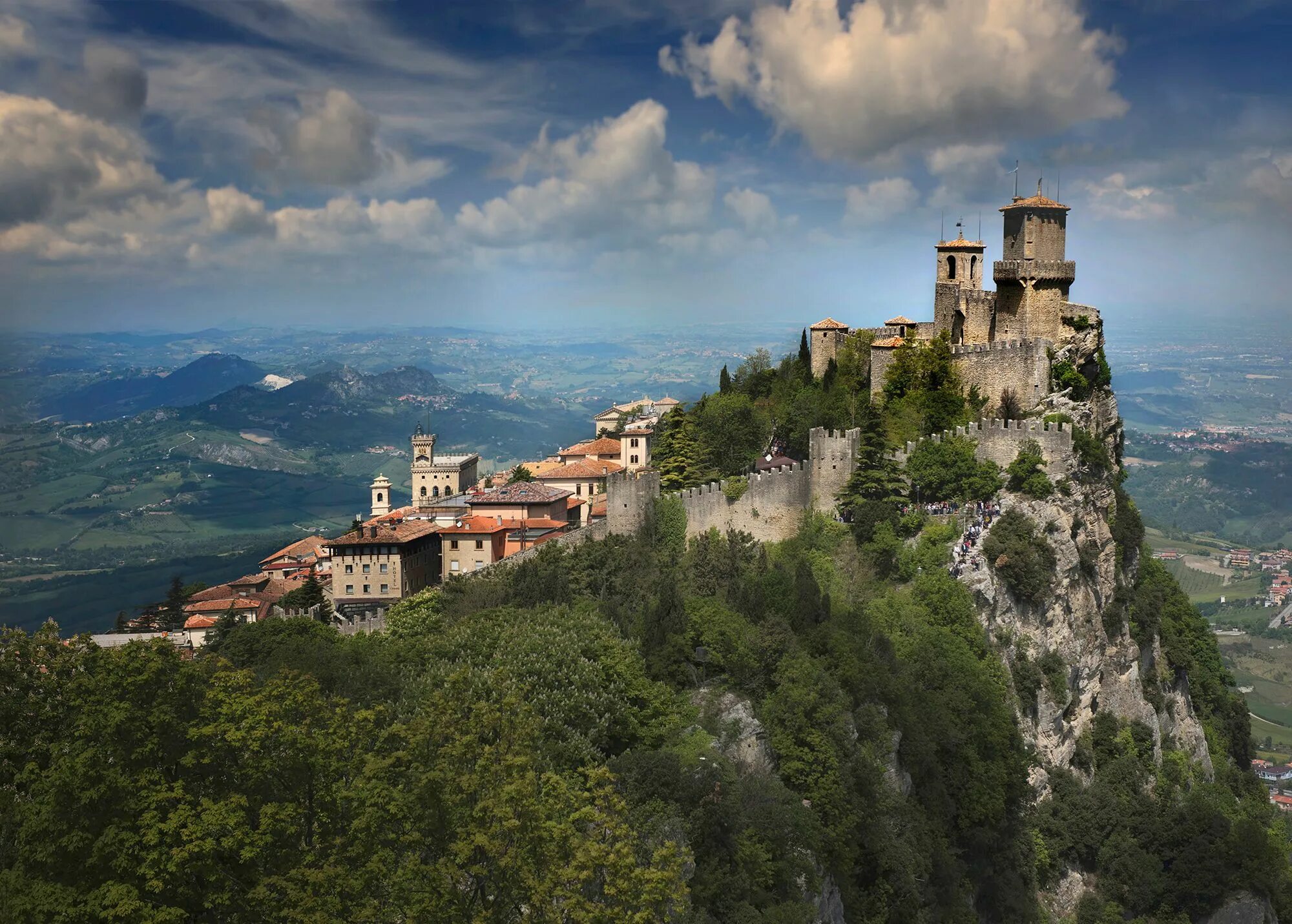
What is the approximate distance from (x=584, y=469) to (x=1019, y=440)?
926 inches

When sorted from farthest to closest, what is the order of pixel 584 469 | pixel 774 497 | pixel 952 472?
pixel 584 469, pixel 774 497, pixel 952 472

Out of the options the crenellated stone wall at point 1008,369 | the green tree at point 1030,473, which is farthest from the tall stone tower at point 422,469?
the green tree at point 1030,473

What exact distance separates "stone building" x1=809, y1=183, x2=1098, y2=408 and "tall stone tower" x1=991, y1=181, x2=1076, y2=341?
0.08ft

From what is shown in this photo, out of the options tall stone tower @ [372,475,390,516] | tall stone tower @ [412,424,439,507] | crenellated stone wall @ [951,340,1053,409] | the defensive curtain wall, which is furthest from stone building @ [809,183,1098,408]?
tall stone tower @ [372,475,390,516]

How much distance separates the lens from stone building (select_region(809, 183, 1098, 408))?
45875 mm

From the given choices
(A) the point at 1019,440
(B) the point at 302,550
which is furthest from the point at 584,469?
(A) the point at 1019,440

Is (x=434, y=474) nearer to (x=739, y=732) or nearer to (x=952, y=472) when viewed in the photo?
(x=952, y=472)

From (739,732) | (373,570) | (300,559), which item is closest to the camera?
(739,732)

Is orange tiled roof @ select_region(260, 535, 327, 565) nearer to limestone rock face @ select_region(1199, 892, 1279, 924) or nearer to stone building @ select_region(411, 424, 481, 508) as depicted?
stone building @ select_region(411, 424, 481, 508)

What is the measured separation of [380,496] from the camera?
9719cm

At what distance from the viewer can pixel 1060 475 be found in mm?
43656

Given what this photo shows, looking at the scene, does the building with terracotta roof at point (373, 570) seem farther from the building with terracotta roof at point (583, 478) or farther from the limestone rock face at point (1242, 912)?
the limestone rock face at point (1242, 912)

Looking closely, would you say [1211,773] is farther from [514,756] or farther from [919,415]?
[514,756]

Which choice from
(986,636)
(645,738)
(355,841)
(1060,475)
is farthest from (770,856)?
(1060,475)
